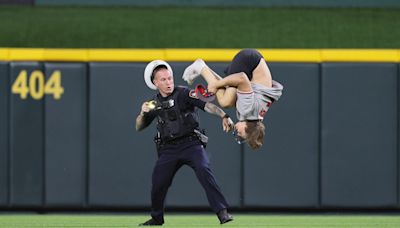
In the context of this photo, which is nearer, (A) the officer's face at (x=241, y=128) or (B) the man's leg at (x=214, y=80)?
(B) the man's leg at (x=214, y=80)

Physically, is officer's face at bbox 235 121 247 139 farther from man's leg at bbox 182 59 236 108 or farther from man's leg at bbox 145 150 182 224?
man's leg at bbox 145 150 182 224

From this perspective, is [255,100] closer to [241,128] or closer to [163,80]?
[241,128]

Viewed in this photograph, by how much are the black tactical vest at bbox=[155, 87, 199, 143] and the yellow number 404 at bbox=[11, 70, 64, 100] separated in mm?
3047

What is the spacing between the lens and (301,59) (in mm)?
11977
